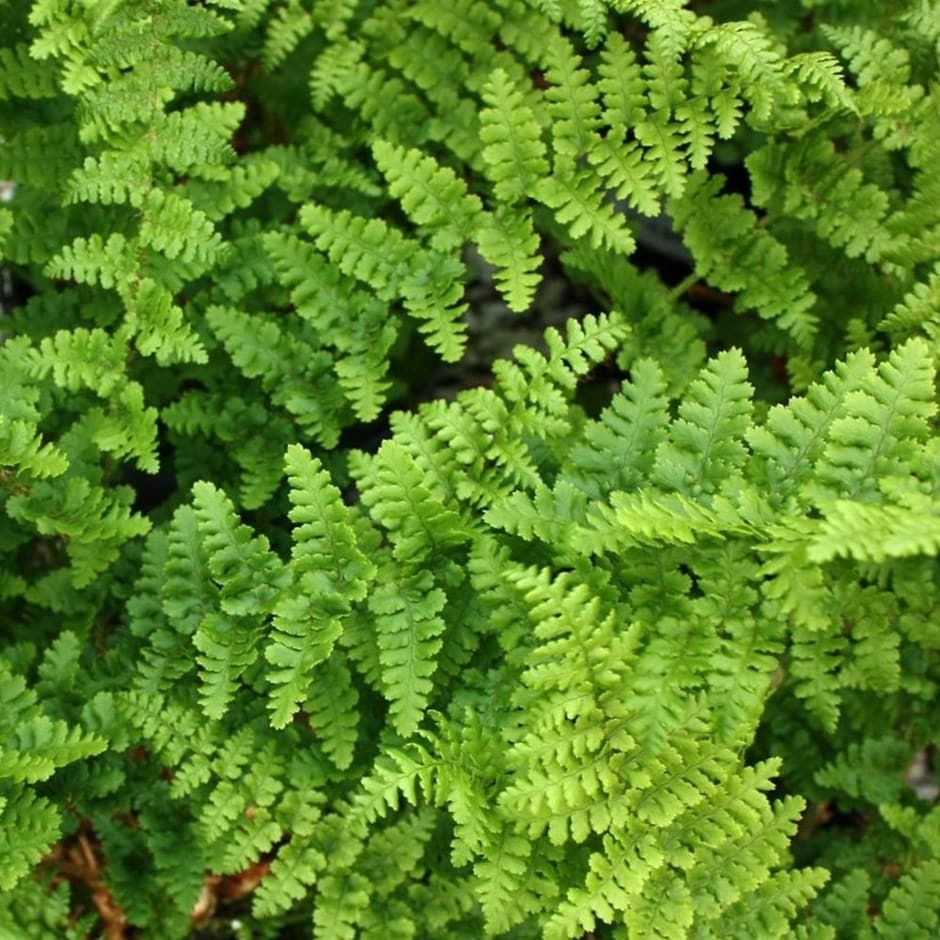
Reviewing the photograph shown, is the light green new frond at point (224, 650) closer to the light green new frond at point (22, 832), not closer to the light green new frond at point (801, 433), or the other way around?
the light green new frond at point (22, 832)

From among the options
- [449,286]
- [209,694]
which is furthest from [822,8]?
[209,694]

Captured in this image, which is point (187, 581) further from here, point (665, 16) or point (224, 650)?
point (665, 16)

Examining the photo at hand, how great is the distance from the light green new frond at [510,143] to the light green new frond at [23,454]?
4.60 ft

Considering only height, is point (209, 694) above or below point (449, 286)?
below

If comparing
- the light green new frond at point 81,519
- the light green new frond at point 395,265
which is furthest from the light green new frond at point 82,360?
the light green new frond at point 395,265

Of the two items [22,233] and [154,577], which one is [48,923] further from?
[22,233]

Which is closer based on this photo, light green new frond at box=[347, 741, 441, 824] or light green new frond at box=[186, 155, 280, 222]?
light green new frond at box=[347, 741, 441, 824]

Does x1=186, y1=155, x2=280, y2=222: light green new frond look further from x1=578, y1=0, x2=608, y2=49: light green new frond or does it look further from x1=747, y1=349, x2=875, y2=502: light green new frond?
x1=747, y1=349, x2=875, y2=502: light green new frond

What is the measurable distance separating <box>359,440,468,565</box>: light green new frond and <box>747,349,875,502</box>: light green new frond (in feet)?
2.51

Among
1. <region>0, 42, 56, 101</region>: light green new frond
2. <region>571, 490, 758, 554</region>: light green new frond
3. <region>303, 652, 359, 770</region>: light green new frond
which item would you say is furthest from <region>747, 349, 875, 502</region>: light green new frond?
<region>0, 42, 56, 101</region>: light green new frond

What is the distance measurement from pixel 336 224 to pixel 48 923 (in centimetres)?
215

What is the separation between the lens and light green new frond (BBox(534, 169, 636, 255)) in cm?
291

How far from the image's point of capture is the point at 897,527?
2.06 meters

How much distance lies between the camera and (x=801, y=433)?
96.8 inches
